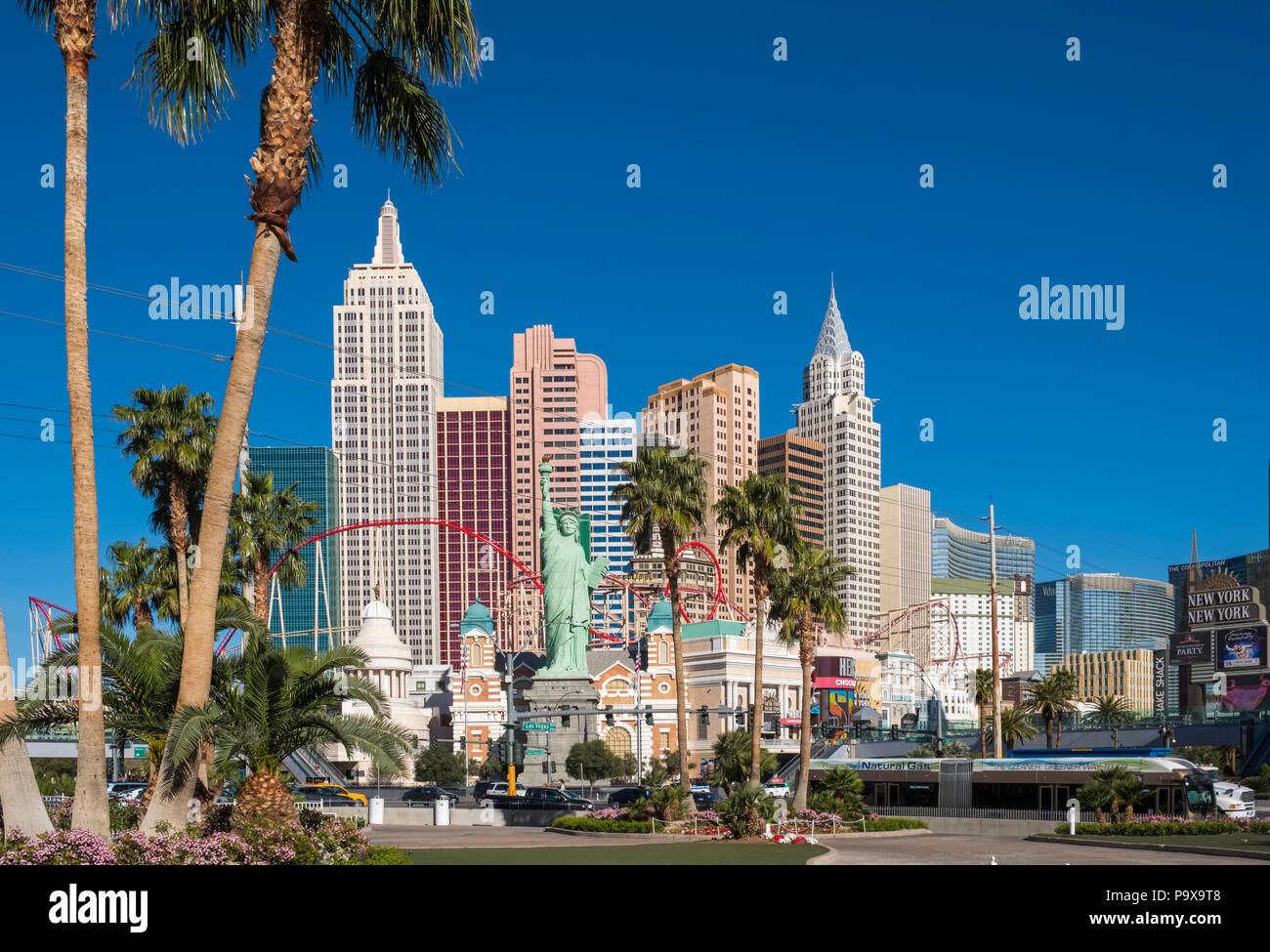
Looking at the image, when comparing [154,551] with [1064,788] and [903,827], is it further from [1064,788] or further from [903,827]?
[1064,788]

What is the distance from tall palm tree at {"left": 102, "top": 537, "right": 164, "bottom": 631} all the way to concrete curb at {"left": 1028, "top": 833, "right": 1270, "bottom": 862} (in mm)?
31420

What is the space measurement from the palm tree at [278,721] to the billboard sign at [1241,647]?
82.8 m

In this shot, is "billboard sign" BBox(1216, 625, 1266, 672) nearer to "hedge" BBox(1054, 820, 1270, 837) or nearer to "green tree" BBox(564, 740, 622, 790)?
"green tree" BBox(564, 740, 622, 790)

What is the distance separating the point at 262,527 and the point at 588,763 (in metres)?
57.5

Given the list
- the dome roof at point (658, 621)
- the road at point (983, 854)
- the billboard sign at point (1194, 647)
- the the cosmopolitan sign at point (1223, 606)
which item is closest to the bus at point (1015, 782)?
the road at point (983, 854)

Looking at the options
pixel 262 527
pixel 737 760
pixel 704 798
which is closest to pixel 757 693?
pixel 737 760

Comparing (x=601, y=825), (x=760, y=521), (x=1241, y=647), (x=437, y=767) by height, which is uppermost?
(x=760, y=521)

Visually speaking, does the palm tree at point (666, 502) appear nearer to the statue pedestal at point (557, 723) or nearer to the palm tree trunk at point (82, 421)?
the palm tree trunk at point (82, 421)

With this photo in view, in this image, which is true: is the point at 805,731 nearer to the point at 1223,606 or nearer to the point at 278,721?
the point at 278,721

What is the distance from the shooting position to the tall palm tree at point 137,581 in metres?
46.8

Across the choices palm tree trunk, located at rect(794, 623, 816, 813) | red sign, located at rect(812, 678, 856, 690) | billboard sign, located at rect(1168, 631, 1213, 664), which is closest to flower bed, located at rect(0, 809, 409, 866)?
palm tree trunk, located at rect(794, 623, 816, 813)

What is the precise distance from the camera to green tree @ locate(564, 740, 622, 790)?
10019 centimetres

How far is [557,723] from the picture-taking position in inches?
3875
